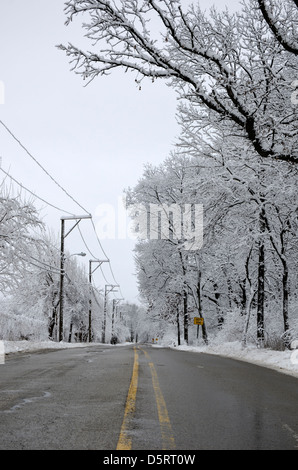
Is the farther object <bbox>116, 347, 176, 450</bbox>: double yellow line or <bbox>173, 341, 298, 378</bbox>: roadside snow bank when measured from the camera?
<bbox>173, 341, 298, 378</bbox>: roadside snow bank

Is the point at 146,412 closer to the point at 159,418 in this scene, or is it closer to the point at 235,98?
the point at 159,418

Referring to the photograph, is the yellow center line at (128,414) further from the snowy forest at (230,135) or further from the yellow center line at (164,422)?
the snowy forest at (230,135)

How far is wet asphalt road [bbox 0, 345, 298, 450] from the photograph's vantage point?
12.9 feet

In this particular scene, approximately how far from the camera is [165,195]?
3203 cm

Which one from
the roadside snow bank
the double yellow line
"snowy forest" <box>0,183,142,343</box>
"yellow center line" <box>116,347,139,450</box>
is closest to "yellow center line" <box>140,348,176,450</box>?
the double yellow line

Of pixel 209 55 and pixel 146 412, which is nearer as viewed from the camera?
pixel 146 412

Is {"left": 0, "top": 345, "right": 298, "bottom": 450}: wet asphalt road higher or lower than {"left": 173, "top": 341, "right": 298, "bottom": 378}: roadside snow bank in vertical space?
higher

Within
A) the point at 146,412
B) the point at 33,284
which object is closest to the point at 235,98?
the point at 146,412

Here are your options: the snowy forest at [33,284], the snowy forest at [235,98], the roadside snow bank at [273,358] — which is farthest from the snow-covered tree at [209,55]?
the snowy forest at [33,284]

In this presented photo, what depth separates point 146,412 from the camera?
17.0ft

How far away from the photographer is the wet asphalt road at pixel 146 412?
395 centimetres

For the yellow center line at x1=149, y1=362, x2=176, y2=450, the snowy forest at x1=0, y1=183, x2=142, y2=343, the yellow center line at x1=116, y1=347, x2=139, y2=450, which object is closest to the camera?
the yellow center line at x1=116, y1=347, x2=139, y2=450

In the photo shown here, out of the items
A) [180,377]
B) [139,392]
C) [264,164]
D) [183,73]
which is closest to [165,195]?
[264,164]

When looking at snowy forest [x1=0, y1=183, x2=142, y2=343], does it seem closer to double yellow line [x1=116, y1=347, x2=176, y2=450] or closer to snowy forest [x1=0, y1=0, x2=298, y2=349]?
snowy forest [x1=0, y1=0, x2=298, y2=349]
